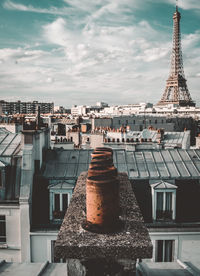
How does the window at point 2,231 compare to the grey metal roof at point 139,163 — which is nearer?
the window at point 2,231

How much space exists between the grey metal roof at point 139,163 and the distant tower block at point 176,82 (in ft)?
294

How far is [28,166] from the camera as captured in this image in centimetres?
927

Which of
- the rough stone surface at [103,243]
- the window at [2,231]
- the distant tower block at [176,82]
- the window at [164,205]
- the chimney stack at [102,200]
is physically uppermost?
the distant tower block at [176,82]

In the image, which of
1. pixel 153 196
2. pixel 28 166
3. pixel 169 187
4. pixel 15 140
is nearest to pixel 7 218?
pixel 28 166

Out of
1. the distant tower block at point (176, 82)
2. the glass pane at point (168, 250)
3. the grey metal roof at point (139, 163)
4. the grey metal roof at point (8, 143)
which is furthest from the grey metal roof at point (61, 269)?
the distant tower block at point (176, 82)

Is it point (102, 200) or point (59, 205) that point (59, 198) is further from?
point (102, 200)

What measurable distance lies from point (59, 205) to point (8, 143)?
3.77 meters

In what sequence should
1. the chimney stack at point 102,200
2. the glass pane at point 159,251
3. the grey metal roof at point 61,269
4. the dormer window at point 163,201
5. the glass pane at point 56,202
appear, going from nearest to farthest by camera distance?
1. the chimney stack at point 102,200
2. the grey metal roof at point 61,269
3. the glass pane at point 159,251
4. the dormer window at point 163,201
5. the glass pane at point 56,202

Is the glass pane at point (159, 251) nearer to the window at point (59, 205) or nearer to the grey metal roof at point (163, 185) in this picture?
the grey metal roof at point (163, 185)

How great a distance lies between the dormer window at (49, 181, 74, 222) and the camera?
30.1 ft

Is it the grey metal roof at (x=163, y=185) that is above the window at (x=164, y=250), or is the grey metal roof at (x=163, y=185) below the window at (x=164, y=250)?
above

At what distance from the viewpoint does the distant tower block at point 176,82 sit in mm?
95125

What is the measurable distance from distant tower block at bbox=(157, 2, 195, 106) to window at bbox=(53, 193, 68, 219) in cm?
9290

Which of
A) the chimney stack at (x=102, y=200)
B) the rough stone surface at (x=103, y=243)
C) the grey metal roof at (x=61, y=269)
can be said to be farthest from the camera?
the grey metal roof at (x=61, y=269)
